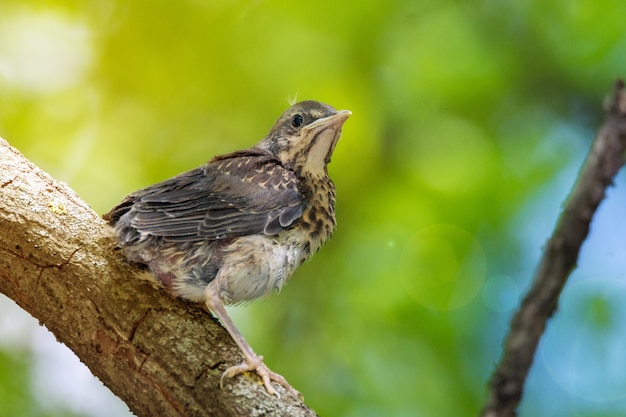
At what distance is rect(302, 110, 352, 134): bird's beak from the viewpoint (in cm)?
267

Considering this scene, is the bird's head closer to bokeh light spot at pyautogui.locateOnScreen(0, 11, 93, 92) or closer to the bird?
the bird

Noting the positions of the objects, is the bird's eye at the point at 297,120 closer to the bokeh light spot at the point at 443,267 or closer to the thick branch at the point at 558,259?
the bokeh light spot at the point at 443,267

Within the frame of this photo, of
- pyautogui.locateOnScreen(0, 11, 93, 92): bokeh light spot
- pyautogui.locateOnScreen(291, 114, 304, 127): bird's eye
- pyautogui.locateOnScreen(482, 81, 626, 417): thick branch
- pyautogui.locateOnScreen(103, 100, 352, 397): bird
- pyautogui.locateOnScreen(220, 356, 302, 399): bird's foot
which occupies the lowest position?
pyautogui.locateOnScreen(482, 81, 626, 417): thick branch

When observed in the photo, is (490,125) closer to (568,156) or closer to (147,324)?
(568,156)

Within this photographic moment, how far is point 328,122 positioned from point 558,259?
1558mm

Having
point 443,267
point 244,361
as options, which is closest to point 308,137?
point 244,361

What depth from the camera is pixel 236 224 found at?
8.13ft

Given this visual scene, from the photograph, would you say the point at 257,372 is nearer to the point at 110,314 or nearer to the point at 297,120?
the point at 110,314

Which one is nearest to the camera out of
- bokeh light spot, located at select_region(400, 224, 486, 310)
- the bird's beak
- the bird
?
the bird

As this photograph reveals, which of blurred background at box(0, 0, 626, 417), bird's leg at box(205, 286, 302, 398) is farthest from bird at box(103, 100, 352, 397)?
blurred background at box(0, 0, 626, 417)

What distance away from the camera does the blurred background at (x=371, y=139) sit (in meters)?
3.24

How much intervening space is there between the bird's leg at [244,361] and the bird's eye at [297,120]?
75 cm

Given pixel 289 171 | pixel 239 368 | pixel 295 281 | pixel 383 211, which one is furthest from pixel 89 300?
pixel 383 211

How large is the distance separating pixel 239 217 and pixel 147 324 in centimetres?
46
